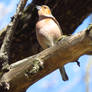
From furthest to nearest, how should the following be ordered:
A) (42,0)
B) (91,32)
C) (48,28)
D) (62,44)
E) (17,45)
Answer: (42,0), (17,45), (48,28), (62,44), (91,32)

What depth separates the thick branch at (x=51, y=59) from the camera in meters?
1.84

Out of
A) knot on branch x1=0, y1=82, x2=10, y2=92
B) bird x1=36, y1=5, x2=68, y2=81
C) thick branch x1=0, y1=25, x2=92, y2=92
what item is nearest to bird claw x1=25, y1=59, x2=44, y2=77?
thick branch x1=0, y1=25, x2=92, y2=92

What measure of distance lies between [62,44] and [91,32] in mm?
221

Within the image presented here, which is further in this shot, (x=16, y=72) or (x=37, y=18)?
(x=37, y=18)

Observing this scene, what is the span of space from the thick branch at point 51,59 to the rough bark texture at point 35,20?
91 cm

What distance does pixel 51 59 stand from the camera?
1937 millimetres

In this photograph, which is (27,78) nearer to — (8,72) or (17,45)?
(8,72)

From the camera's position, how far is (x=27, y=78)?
78.6 inches

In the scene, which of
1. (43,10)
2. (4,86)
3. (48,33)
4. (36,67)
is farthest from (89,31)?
(43,10)

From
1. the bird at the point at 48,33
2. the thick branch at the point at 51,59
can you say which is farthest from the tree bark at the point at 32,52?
the bird at the point at 48,33

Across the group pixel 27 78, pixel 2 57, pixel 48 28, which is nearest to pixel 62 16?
pixel 48 28

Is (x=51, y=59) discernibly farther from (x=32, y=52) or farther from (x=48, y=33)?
(x=32, y=52)

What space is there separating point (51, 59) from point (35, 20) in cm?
128

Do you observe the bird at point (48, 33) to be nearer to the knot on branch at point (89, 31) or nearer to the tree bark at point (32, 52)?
the tree bark at point (32, 52)
